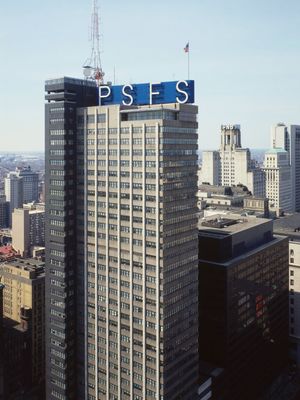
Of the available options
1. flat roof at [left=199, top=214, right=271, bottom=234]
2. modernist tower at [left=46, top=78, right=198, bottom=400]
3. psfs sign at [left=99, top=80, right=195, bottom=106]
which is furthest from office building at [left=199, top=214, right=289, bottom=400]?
psfs sign at [left=99, top=80, right=195, bottom=106]

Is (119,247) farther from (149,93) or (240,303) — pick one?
(240,303)

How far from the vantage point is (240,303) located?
168 m

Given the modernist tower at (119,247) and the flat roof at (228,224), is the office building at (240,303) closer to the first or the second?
the flat roof at (228,224)

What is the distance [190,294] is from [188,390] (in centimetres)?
2761

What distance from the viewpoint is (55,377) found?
15275cm

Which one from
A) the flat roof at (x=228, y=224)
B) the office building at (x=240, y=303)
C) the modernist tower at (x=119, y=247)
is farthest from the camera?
the flat roof at (x=228, y=224)

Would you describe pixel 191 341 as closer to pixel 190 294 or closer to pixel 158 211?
pixel 190 294

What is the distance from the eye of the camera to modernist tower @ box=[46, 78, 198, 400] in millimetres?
136750

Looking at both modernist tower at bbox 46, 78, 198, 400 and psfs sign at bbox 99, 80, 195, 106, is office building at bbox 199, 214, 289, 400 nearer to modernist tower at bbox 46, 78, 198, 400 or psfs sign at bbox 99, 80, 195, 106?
modernist tower at bbox 46, 78, 198, 400

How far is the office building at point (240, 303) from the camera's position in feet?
531

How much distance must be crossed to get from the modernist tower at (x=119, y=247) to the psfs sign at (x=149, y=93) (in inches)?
104

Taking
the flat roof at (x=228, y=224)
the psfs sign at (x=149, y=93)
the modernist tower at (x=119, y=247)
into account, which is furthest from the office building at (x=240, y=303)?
the psfs sign at (x=149, y=93)

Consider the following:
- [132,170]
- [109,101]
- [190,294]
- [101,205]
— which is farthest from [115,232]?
[109,101]

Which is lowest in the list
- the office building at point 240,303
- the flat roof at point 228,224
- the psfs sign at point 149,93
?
the office building at point 240,303
